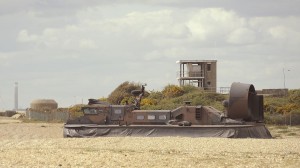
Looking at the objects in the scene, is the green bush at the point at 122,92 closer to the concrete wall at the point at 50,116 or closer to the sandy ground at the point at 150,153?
the concrete wall at the point at 50,116

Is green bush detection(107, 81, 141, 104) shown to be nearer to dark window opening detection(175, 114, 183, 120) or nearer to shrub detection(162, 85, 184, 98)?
shrub detection(162, 85, 184, 98)

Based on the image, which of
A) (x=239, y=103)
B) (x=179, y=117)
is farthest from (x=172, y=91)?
(x=239, y=103)

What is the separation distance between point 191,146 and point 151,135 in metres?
5.17

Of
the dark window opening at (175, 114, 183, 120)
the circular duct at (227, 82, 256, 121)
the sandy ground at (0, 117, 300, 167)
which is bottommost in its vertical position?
the sandy ground at (0, 117, 300, 167)

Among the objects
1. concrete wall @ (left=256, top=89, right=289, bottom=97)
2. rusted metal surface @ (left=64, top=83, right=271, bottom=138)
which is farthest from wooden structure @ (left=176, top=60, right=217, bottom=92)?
rusted metal surface @ (left=64, top=83, right=271, bottom=138)

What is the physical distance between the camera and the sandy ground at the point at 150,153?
17.9 meters

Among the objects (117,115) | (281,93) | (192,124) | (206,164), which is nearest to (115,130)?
(117,115)

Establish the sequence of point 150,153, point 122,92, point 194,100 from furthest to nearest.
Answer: point 122,92 < point 194,100 < point 150,153

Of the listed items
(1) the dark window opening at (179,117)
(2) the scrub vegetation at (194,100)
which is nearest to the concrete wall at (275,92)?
(2) the scrub vegetation at (194,100)

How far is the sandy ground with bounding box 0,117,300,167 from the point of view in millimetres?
17938

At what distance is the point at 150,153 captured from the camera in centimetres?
2055

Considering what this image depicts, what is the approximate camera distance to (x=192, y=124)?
92.7 ft

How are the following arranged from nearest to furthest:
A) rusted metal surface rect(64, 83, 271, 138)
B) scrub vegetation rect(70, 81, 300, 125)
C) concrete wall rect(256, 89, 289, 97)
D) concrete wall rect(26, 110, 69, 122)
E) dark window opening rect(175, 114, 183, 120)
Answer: rusted metal surface rect(64, 83, 271, 138)
dark window opening rect(175, 114, 183, 120)
scrub vegetation rect(70, 81, 300, 125)
concrete wall rect(26, 110, 69, 122)
concrete wall rect(256, 89, 289, 97)

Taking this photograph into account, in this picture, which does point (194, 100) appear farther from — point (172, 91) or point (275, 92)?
point (275, 92)
